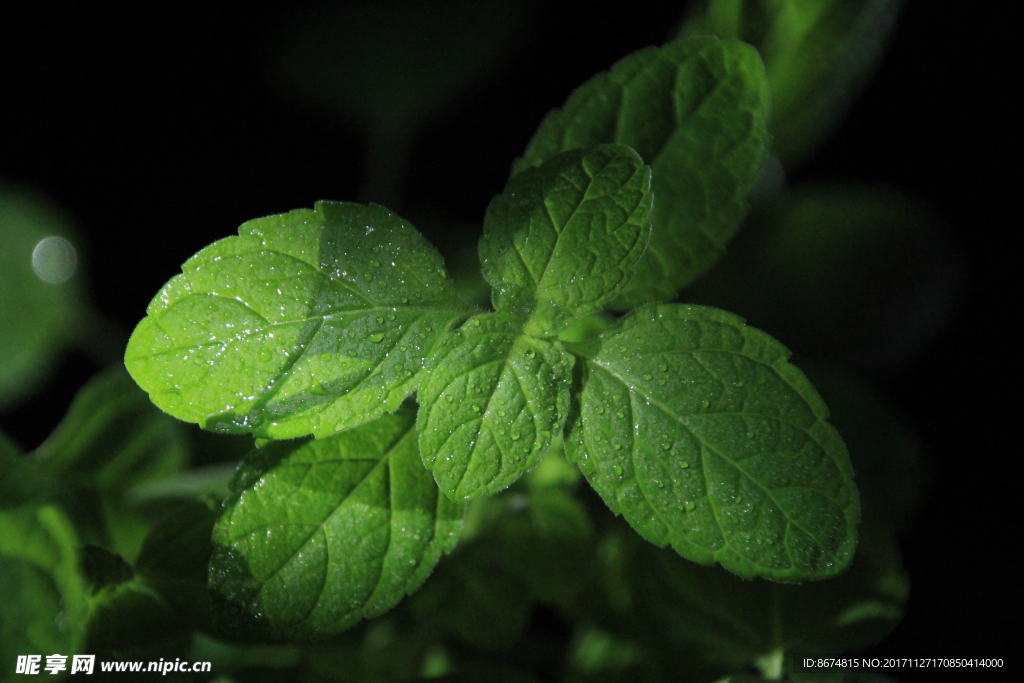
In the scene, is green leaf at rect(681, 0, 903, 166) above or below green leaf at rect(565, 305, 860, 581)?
above

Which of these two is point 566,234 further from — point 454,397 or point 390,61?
point 390,61

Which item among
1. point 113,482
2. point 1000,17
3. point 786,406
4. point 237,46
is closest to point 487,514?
point 786,406

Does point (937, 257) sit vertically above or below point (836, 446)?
below

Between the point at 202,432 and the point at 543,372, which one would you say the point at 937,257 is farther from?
the point at 202,432

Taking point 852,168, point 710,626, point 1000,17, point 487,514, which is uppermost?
point 1000,17

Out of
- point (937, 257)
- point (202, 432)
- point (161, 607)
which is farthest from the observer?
point (937, 257)

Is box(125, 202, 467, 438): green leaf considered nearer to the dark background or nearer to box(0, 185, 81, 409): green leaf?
the dark background

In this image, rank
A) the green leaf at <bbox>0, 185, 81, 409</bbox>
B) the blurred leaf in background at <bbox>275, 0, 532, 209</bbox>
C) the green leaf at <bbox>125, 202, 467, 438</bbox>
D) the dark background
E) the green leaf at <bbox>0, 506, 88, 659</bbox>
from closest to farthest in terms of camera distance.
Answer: the green leaf at <bbox>125, 202, 467, 438</bbox>
the green leaf at <bbox>0, 506, 88, 659</bbox>
the dark background
the green leaf at <bbox>0, 185, 81, 409</bbox>
the blurred leaf in background at <bbox>275, 0, 532, 209</bbox>

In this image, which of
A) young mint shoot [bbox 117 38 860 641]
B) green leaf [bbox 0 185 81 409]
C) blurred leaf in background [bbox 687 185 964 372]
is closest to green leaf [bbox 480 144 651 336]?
young mint shoot [bbox 117 38 860 641]
